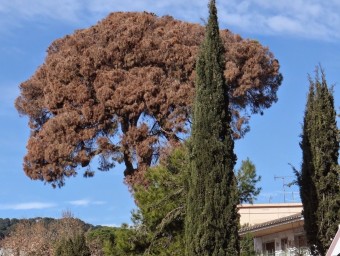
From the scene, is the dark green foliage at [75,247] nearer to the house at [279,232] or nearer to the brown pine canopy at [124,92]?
the house at [279,232]

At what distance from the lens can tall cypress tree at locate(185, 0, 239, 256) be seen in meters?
14.5

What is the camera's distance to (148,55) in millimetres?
33938

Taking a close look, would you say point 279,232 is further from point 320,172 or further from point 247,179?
point 320,172

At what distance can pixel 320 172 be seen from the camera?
1612cm

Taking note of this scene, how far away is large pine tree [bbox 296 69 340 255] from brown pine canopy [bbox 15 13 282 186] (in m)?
15.6

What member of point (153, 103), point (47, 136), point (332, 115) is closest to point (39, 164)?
point (47, 136)

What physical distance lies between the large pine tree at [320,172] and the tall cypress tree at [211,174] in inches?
92.2

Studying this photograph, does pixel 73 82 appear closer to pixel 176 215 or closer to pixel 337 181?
pixel 176 215

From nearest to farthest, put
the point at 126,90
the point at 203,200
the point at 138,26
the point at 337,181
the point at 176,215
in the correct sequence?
the point at 203,200
the point at 337,181
the point at 176,215
the point at 126,90
the point at 138,26

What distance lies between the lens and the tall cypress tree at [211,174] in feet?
47.5

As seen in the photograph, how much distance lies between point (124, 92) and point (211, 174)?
18.4m

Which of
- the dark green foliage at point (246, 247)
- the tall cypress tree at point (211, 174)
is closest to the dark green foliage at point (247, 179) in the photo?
the dark green foliage at point (246, 247)

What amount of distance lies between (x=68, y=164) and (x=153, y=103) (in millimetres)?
5050

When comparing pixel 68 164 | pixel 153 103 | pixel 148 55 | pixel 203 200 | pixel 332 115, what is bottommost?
pixel 203 200
